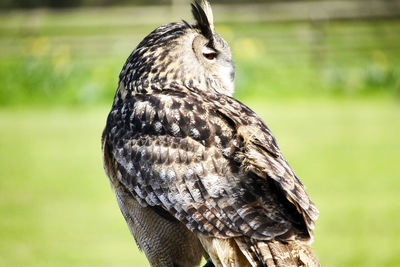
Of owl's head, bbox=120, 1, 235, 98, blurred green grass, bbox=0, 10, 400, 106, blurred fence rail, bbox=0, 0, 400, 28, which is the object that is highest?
blurred fence rail, bbox=0, 0, 400, 28

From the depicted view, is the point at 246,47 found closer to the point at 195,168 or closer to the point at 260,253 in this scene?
the point at 195,168

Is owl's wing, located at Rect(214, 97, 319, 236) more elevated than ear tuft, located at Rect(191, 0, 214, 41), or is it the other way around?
ear tuft, located at Rect(191, 0, 214, 41)

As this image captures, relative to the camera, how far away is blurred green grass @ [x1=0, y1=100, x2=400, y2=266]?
18.2 feet

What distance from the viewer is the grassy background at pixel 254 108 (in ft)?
19.3

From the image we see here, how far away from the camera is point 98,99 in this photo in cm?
1128

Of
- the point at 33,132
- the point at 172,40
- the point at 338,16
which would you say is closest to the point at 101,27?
the point at 338,16

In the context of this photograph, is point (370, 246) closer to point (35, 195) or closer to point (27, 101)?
point (35, 195)

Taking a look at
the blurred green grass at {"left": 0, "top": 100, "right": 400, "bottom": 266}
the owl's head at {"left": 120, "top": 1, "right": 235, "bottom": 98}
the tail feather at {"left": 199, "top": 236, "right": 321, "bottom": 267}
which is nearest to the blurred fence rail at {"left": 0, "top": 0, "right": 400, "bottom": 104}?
the blurred green grass at {"left": 0, "top": 100, "right": 400, "bottom": 266}

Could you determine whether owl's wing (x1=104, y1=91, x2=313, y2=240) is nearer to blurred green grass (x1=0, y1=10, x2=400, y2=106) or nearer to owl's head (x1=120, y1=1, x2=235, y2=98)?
owl's head (x1=120, y1=1, x2=235, y2=98)

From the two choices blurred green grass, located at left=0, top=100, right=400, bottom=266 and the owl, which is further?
blurred green grass, located at left=0, top=100, right=400, bottom=266

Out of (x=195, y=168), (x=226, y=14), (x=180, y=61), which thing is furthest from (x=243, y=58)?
(x=195, y=168)

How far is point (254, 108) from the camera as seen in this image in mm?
11203

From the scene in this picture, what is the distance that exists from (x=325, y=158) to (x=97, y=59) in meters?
7.64

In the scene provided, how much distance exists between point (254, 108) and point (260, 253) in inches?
364
